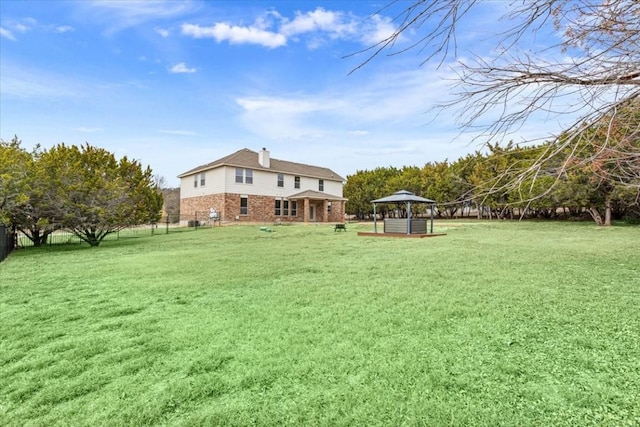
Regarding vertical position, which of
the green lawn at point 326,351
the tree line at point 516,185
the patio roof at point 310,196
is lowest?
→ the green lawn at point 326,351

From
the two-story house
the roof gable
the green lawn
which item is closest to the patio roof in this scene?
the two-story house

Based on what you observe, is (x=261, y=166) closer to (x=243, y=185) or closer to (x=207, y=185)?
(x=243, y=185)

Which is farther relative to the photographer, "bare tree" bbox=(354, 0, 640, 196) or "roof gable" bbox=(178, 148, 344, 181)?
"roof gable" bbox=(178, 148, 344, 181)

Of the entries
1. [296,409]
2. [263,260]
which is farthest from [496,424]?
[263,260]

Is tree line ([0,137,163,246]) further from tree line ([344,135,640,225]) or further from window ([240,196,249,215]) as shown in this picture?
window ([240,196,249,215])

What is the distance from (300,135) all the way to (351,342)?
61.9 ft

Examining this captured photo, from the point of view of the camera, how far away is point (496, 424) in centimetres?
172

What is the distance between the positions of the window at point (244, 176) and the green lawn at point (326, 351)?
21.1 metres

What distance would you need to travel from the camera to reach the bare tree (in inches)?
78.5

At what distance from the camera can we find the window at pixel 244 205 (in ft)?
86.6

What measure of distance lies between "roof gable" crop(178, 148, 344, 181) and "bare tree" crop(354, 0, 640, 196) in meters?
24.3

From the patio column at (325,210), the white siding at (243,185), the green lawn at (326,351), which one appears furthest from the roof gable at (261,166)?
the green lawn at (326,351)

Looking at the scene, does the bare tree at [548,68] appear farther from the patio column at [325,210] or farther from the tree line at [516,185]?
the patio column at [325,210]

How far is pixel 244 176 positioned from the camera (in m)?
26.5
